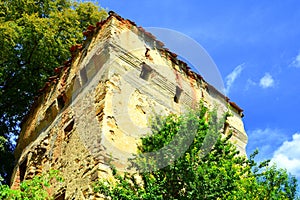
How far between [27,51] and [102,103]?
7.75m

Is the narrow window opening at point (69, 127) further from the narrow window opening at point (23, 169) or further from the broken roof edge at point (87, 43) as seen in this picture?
the narrow window opening at point (23, 169)

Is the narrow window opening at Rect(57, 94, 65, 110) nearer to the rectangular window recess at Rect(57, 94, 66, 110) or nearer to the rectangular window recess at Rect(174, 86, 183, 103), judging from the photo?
the rectangular window recess at Rect(57, 94, 66, 110)

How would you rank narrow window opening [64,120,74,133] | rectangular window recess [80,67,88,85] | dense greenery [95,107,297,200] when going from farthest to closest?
rectangular window recess [80,67,88,85] → narrow window opening [64,120,74,133] → dense greenery [95,107,297,200]

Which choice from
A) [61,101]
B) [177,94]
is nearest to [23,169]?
[61,101]

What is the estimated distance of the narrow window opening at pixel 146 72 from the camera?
8.28 metres

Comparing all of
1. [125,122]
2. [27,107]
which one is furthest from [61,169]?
[27,107]

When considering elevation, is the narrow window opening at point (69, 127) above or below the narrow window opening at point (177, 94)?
below

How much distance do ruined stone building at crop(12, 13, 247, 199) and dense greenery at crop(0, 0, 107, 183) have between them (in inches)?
136

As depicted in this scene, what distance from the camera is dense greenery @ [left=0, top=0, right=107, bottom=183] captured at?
1320 centimetres

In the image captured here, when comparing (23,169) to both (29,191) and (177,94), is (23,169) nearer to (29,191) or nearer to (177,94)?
(29,191)

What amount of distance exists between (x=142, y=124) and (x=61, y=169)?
1809 millimetres

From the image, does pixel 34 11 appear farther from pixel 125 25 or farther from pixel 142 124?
pixel 142 124

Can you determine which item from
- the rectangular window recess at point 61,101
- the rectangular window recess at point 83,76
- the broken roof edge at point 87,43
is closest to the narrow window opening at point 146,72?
the broken roof edge at point 87,43

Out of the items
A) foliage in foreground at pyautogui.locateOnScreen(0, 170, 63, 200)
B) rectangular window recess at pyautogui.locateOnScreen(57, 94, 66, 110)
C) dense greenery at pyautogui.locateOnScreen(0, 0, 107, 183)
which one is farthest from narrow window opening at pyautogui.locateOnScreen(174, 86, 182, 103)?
dense greenery at pyautogui.locateOnScreen(0, 0, 107, 183)
